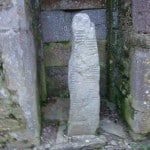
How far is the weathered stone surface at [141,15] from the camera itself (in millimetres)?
2912

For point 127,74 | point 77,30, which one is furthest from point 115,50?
point 77,30

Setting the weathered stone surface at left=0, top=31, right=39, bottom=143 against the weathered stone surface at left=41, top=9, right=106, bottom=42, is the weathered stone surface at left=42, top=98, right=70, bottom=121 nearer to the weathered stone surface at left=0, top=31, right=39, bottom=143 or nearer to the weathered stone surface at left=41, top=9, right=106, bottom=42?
the weathered stone surface at left=0, top=31, right=39, bottom=143

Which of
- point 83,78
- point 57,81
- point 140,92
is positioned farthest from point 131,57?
point 57,81

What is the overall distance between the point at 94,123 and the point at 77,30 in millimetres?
928

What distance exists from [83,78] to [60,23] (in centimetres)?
103

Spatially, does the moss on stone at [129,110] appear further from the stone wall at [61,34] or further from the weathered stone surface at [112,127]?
the stone wall at [61,34]

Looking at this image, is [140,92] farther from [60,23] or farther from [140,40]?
[60,23]

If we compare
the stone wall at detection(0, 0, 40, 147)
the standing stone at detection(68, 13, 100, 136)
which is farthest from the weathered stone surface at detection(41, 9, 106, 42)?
the standing stone at detection(68, 13, 100, 136)

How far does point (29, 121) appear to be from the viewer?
3.11 metres

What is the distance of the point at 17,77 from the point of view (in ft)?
9.78

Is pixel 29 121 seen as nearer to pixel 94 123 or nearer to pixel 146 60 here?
pixel 94 123

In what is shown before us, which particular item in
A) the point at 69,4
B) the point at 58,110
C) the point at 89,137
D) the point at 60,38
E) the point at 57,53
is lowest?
the point at 89,137

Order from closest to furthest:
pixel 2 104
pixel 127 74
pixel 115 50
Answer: pixel 2 104, pixel 127 74, pixel 115 50

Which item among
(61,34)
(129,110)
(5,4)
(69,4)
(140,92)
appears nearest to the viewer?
(5,4)
